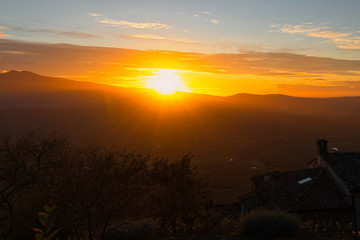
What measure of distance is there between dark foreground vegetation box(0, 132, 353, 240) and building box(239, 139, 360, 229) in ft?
6.10

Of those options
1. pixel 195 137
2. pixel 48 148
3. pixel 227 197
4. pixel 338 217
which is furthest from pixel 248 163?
pixel 48 148

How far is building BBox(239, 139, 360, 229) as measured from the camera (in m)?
25.0

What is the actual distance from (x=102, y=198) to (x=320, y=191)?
19.7 metres

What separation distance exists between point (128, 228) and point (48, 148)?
10.0 meters

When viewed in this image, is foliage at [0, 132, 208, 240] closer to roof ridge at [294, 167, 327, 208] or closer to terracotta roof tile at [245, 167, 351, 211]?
terracotta roof tile at [245, 167, 351, 211]

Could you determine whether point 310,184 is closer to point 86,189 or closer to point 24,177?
point 86,189

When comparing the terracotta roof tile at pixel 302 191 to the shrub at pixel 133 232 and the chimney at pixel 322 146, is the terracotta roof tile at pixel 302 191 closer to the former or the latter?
the chimney at pixel 322 146

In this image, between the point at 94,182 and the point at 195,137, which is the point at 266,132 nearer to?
the point at 195,137

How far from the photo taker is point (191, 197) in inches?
961

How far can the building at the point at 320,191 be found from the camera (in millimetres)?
24969

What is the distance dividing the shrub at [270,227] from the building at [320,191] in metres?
12.3

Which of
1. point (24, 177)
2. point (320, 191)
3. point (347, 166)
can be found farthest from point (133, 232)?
point (347, 166)

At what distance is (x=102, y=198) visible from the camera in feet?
48.1

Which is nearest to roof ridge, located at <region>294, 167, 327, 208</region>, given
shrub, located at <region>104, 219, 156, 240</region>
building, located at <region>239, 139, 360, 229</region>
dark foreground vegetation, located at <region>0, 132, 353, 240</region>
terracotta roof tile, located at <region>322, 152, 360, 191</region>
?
building, located at <region>239, 139, 360, 229</region>
